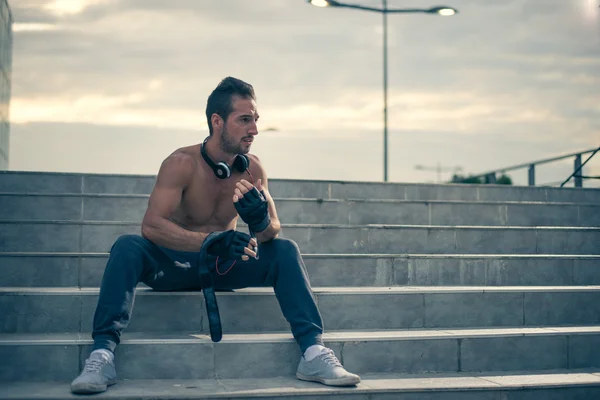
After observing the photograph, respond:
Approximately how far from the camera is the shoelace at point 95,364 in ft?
11.5

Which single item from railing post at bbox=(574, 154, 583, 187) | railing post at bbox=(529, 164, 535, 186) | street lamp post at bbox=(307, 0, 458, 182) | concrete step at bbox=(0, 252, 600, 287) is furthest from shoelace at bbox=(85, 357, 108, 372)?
street lamp post at bbox=(307, 0, 458, 182)

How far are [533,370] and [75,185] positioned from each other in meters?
4.78

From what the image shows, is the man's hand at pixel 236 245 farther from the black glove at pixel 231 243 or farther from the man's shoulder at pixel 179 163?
the man's shoulder at pixel 179 163

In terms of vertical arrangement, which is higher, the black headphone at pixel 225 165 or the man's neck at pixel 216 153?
the man's neck at pixel 216 153

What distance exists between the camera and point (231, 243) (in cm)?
388

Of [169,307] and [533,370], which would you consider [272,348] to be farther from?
[533,370]

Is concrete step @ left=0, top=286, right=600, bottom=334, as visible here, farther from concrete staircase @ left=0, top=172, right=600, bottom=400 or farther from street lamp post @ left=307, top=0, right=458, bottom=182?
street lamp post @ left=307, top=0, right=458, bottom=182

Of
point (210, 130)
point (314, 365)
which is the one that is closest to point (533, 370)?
point (314, 365)

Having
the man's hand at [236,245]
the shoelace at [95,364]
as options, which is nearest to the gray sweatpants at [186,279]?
the shoelace at [95,364]

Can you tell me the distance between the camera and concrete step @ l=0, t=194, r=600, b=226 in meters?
6.53

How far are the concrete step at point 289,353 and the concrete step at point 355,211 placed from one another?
2540 mm

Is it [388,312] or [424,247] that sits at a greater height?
[424,247]

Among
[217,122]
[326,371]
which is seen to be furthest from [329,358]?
[217,122]

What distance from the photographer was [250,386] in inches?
148
